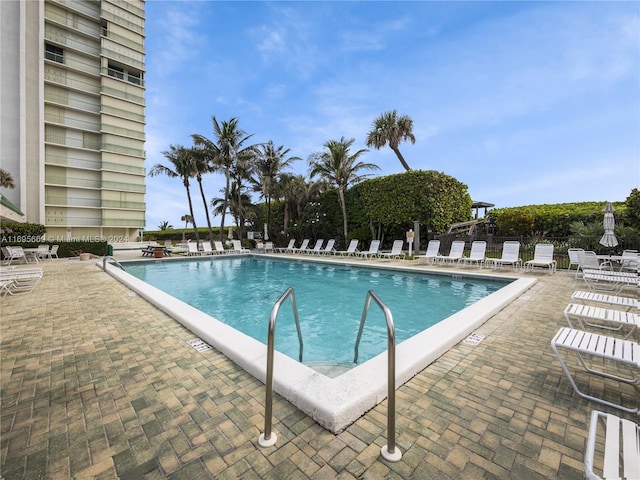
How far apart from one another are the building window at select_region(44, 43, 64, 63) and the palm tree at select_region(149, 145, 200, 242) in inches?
589

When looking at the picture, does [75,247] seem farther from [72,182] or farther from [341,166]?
[341,166]

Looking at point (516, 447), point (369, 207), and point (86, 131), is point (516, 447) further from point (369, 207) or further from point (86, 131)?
point (86, 131)

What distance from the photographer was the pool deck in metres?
1.75

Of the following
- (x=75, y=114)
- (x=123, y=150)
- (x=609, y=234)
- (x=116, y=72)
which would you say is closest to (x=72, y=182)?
(x=123, y=150)

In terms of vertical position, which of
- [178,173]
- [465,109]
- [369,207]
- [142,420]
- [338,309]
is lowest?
[338,309]

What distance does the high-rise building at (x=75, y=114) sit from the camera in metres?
23.7

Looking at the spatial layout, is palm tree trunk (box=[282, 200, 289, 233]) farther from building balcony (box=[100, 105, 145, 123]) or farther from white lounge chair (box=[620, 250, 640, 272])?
building balcony (box=[100, 105, 145, 123])

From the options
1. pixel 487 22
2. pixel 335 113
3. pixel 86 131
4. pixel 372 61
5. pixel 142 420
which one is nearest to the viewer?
pixel 142 420

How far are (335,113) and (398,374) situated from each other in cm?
2297

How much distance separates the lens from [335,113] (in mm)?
22641

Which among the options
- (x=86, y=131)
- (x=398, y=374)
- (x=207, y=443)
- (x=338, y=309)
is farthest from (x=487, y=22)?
(x=86, y=131)

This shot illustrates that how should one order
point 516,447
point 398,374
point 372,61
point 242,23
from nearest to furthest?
point 516,447, point 398,374, point 242,23, point 372,61

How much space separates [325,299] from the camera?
813 cm

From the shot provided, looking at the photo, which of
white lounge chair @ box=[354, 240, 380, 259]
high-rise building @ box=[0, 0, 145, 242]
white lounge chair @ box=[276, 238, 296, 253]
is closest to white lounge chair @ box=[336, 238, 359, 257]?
white lounge chair @ box=[354, 240, 380, 259]
